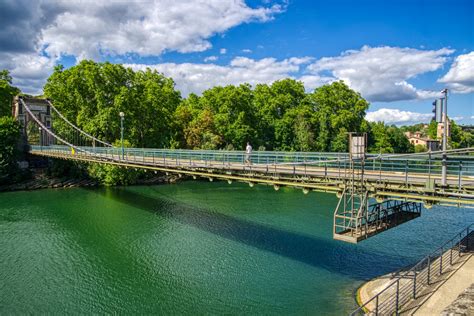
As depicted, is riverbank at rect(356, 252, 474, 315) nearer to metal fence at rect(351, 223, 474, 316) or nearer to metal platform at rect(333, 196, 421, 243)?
metal fence at rect(351, 223, 474, 316)

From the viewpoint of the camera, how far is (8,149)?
40.0 m

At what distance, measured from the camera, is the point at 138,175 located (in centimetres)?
4538

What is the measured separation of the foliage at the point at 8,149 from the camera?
39531mm

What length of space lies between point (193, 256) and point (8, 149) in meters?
31.9

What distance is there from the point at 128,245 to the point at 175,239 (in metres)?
2.82

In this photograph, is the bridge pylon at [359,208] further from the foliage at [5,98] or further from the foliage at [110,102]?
the foliage at [5,98]

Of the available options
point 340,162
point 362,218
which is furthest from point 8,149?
point 362,218

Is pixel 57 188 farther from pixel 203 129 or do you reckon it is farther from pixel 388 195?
pixel 388 195

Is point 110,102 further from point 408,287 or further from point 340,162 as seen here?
point 408,287

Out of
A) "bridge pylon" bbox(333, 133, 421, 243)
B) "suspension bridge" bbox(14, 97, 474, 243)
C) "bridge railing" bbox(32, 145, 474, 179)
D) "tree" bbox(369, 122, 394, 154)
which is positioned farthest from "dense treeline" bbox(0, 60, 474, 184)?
"bridge pylon" bbox(333, 133, 421, 243)

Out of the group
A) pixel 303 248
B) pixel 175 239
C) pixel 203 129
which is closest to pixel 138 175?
pixel 203 129

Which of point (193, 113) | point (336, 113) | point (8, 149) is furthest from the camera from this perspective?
point (336, 113)

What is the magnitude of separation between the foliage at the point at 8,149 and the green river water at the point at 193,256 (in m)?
9.39

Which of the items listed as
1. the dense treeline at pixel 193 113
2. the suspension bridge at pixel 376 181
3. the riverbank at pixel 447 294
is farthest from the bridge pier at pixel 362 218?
the dense treeline at pixel 193 113
